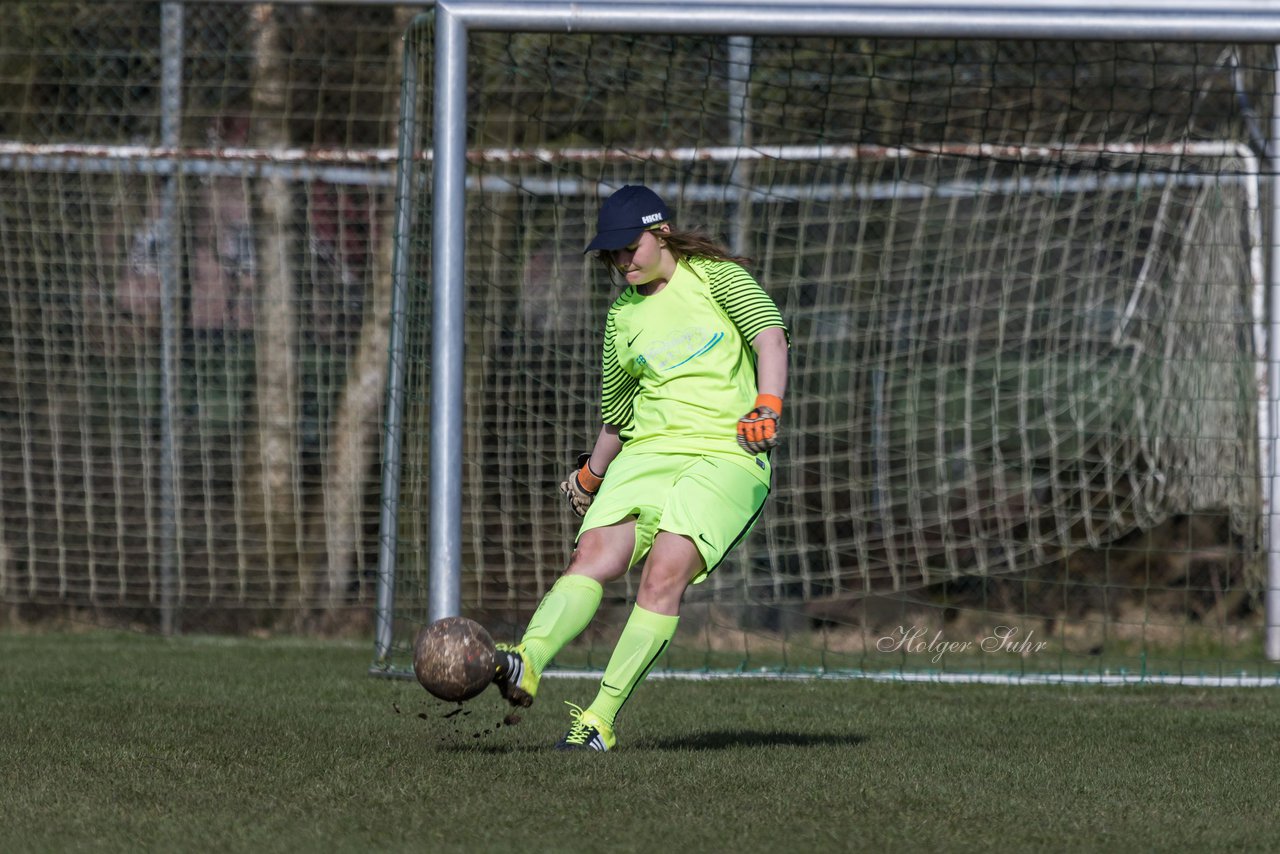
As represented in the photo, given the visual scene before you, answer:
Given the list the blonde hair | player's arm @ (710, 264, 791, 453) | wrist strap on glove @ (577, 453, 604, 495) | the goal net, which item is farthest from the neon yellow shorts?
the goal net

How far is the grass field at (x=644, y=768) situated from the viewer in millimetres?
3842

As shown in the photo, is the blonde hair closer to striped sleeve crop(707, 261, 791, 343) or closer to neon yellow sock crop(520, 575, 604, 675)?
striped sleeve crop(707, 261, 791, 343)

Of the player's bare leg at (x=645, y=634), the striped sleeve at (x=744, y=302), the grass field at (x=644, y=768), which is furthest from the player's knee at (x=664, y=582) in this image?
the striped sleeve at (x=744, y=302)

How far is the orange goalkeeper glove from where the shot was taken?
486cm

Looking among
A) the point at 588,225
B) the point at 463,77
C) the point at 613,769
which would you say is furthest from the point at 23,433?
the point at 613,769

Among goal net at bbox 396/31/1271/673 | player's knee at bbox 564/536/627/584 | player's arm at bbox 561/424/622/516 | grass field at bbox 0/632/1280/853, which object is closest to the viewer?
grass field at bbox 0/632/1280/853

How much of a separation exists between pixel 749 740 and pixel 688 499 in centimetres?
102

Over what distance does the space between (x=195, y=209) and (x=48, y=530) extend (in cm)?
220

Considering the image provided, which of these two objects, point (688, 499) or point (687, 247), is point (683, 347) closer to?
point (687, 247)

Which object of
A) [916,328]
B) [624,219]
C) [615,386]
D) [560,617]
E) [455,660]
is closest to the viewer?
[455,660]

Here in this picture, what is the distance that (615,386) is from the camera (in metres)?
5.40

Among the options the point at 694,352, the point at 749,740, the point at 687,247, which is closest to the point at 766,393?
the point at 694,352

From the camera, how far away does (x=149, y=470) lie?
10.5 m

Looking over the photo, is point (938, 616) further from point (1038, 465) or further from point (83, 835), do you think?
point (83, 835)
